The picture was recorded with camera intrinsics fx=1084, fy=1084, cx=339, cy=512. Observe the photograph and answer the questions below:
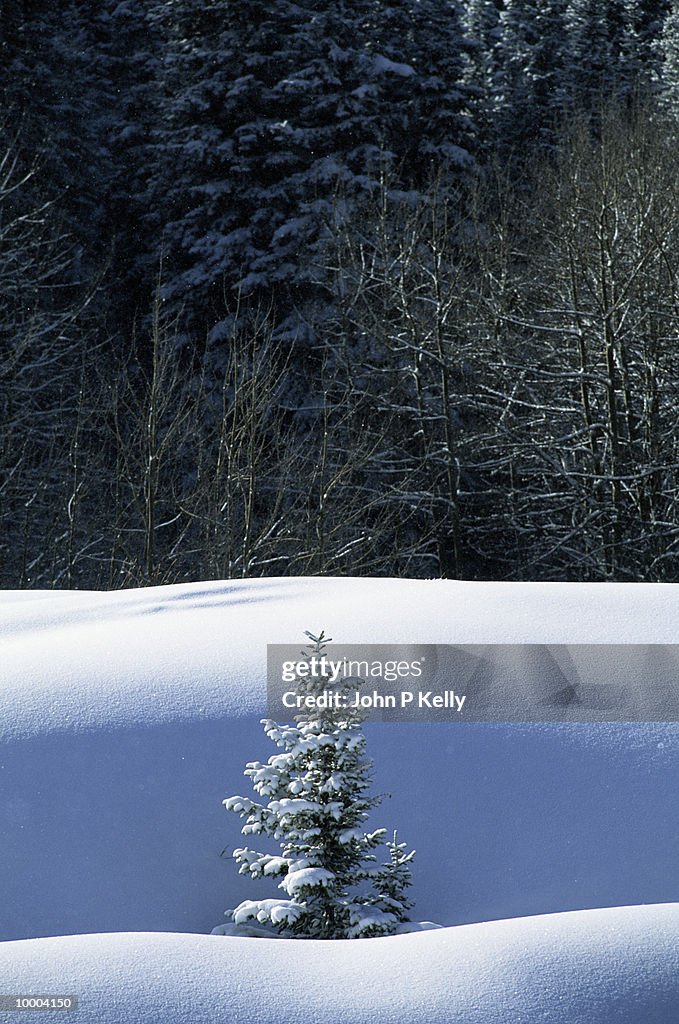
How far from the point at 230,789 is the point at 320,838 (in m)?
0.73

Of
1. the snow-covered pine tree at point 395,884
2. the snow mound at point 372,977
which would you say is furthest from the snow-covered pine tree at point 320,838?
the snow mound at point 372,977

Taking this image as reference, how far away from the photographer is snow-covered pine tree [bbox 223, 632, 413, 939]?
163 inches

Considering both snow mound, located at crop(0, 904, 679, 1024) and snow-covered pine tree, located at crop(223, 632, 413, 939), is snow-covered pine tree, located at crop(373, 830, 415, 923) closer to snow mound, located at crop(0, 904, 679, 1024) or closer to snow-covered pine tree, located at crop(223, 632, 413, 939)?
snow-covered pine tree, located at crop(223, 632, 413, 939)

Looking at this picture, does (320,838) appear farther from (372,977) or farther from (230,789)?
(372,977)

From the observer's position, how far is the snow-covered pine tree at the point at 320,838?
413 centimetres

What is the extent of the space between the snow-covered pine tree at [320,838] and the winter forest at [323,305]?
7190 mm

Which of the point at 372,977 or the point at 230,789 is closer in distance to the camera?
the point at 372,977

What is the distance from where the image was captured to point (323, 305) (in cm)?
1925

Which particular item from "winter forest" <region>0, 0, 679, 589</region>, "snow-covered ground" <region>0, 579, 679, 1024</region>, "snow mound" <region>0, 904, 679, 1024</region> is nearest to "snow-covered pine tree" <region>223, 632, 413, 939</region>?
"snow-covered ground" <region>0, 579, 679, 1024</region>

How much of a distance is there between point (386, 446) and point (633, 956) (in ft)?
47.4

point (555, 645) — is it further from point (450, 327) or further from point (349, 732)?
point (450, 327)

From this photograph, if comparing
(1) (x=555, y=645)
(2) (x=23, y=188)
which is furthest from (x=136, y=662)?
(2) (x=23, y=188)

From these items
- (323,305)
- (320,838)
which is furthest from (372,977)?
(323,305)

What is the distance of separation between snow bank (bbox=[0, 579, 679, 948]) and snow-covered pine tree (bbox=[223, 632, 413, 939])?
1.12ft
